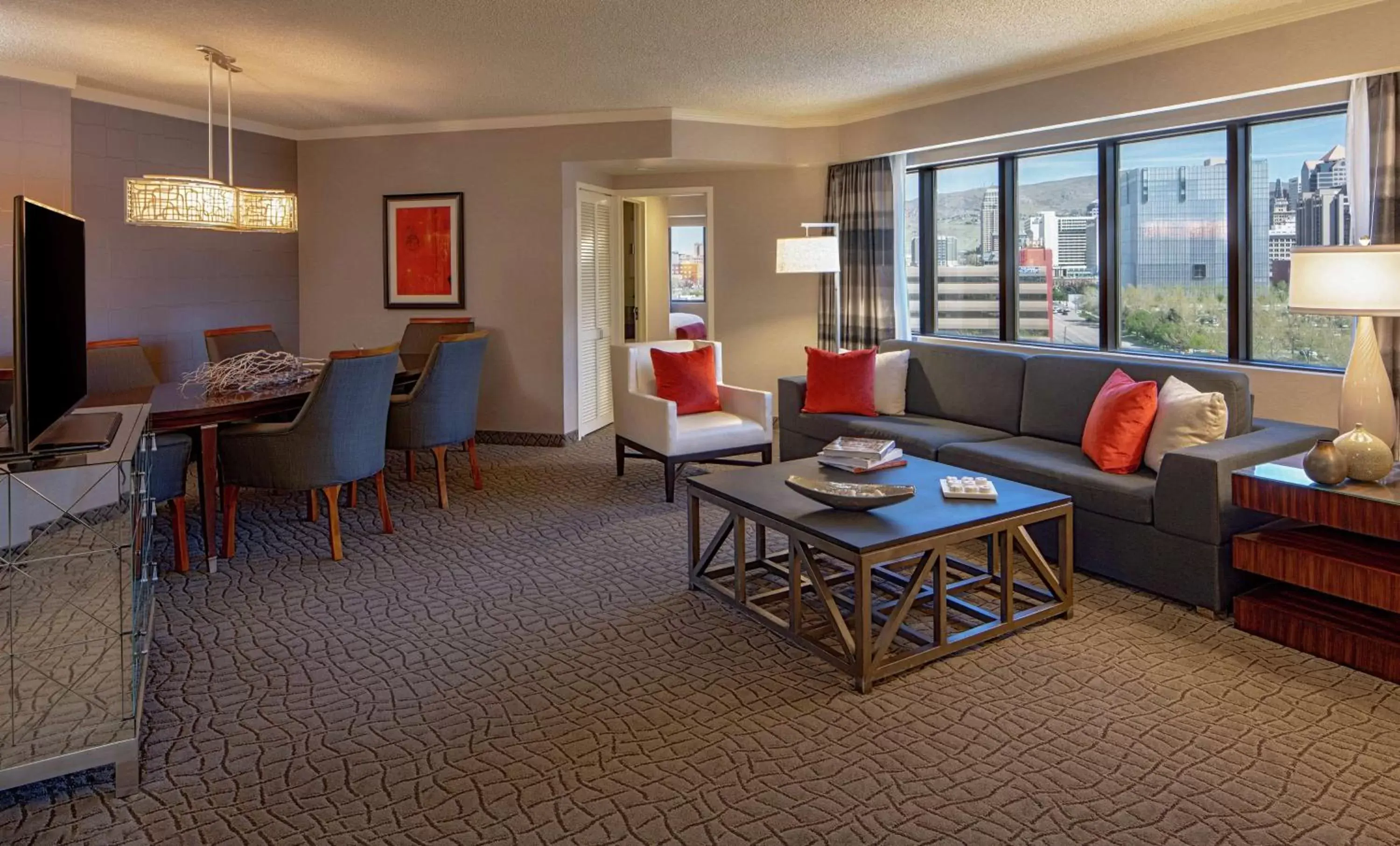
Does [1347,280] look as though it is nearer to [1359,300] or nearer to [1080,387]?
[1359,300]

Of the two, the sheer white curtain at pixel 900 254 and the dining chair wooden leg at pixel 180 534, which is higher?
the sheer white curtain at pixel 900 254

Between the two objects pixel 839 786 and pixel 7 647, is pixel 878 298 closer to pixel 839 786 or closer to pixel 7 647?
pixel 839 786

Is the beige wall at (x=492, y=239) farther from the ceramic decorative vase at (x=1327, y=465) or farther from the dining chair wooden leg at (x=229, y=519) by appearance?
the ceramic decorative vase at (x=1327, y=465)

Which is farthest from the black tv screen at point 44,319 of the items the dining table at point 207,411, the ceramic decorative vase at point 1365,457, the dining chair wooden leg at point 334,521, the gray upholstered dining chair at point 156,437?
the ceramic decorative vase at point 1365,457

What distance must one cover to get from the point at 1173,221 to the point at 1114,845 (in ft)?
14.0

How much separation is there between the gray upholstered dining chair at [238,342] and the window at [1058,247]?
479 cm

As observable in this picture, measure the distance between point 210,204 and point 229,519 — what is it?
5.37ft

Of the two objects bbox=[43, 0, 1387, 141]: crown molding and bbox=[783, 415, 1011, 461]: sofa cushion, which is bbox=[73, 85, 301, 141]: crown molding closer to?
bbox=[43, 0, 1387, 141]: crown molding

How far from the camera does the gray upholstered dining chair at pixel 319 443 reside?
13.4 feet

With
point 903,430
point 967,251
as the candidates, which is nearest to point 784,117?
point 967,251

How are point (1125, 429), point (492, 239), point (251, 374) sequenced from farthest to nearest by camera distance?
point (492, 239) < point (251, 374) < point (1125, 429)

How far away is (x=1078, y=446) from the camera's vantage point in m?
4.46

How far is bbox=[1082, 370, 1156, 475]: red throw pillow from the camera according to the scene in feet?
12.7

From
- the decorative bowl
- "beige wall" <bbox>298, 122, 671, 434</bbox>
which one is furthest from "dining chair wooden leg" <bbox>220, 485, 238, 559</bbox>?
"beige wall" <bbox>298, 122, 671, 434</bbox>
